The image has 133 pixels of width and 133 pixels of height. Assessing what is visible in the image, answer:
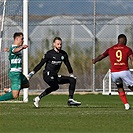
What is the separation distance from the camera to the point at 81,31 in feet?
90.5

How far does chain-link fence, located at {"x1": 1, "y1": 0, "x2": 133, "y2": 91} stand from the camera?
27.0 m

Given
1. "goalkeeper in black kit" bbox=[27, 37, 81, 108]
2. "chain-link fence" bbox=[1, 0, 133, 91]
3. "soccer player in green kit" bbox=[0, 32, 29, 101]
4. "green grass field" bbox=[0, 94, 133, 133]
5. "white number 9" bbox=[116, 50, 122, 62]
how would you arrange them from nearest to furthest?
1. "green grass field" bbox=[0, 94, 133, 133]
2. "soccer player in green kit" bbox=[0, 32, 29, 101]
3. "white number 9" bbox=[116, 50, 122, 62]
4. "goalkeeper in black kit" bbox=[27, 37, 81, 108]
5. "chain-link fence" bbox=[1, 0, 133, 91]

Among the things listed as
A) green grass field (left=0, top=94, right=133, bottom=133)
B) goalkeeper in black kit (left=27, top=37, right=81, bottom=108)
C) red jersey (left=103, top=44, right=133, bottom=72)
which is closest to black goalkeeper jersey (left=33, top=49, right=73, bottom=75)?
goalkeeper in black kit (left=27, top=37, right=81, bottom=108)

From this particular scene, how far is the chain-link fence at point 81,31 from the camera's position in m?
27.0

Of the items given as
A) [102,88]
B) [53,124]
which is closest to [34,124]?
[53,124]

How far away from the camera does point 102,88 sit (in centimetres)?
2662

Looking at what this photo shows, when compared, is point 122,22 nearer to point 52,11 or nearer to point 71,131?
point 52,11

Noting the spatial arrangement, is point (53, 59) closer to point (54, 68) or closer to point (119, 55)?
point (54, 68)

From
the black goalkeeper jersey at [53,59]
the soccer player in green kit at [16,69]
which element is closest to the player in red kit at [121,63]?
the black goalkeeper jersey at [53,59]

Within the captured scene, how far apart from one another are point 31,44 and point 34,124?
1552cm

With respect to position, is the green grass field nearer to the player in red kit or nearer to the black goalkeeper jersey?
the player in red kit

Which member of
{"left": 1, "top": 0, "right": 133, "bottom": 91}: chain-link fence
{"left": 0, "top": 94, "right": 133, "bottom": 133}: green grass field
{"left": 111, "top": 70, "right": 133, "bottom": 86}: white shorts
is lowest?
{"left": 0, "top": 94, "right": 133, "bottom": 133}: green grass field

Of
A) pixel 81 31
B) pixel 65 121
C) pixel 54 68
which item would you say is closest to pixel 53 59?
pixel 54 68

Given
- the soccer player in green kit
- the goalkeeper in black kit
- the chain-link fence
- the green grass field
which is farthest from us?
the chain-link fence
